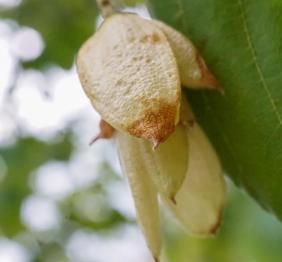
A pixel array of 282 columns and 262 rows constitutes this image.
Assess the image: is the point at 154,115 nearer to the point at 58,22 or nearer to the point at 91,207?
the point at 58,22

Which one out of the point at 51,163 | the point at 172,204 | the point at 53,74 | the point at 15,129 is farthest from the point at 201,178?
the point at 51,163

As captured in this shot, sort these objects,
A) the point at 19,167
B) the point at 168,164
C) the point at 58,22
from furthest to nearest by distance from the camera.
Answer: the point at 19,167 < the point at 58,22 < the point at 168,164

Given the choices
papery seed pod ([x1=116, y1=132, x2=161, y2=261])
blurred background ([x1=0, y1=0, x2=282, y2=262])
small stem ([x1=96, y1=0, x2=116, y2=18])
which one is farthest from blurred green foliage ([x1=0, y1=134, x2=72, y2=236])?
papery seed pod ([x1=116, y1=132, x2=161, y2=261])

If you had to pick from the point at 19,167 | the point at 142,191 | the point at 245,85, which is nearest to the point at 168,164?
the point at 142,191

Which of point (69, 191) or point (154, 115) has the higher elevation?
point (154, 115)

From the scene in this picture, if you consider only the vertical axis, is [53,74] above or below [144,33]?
below

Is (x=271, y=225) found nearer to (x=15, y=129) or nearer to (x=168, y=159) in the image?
(x=15, y=129)
